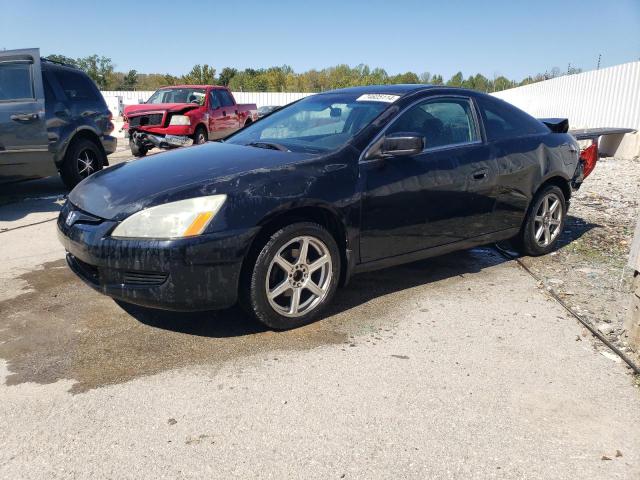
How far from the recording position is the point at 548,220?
5.41 meters

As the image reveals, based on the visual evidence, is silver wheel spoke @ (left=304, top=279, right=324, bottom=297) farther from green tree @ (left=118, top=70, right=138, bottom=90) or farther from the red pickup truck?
green tree @ (left=118, top=70, right=138, bottom=90)

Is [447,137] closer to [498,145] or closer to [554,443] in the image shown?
[498,145]

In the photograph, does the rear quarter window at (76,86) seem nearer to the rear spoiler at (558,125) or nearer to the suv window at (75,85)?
the suv window at (75,85)

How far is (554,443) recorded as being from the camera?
2.58 metres

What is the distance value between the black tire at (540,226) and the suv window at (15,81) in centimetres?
657

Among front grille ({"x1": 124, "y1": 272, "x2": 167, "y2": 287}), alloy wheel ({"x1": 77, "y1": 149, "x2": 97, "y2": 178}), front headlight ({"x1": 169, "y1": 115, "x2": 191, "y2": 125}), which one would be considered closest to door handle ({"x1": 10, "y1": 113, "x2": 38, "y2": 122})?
alloy wheel ({"x1": 77, "y1": 149, "x2": 97, "y2": 178})

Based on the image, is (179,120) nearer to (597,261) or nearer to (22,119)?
(22,119)

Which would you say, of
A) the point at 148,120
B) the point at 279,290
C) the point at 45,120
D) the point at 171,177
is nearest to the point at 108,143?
the point at 45,120

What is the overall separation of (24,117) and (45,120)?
0.88 feet

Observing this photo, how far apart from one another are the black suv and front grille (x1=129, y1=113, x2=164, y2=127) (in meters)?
4.50

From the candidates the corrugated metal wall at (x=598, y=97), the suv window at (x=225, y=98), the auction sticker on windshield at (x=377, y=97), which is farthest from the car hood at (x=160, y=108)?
the corrugated metal wall at (x=598, y=97)

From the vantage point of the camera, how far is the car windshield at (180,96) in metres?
14.2

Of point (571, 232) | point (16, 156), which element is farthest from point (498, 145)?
point (16, 156)

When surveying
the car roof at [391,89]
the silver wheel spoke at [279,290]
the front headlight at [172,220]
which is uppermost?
the car roof at [391,89]
